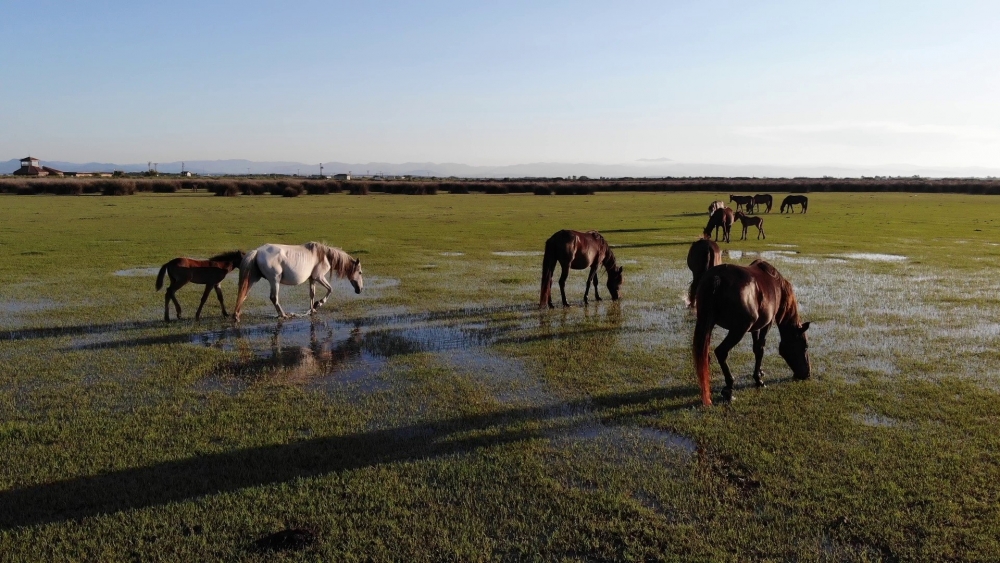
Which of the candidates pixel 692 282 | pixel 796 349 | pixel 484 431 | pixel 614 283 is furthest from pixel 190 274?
pixel 796 349

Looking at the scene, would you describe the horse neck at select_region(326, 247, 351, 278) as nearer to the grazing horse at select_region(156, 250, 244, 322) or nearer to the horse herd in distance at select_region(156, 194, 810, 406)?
the horse herd in distance at select_region(156, 194, 810, 406)

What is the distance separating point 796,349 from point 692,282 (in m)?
3.93

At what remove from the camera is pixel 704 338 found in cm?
637

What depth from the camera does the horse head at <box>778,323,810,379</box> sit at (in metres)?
7.38

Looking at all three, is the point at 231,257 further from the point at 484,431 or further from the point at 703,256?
the point at 703,256

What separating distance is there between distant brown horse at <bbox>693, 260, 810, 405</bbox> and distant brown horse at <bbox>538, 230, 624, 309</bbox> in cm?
438

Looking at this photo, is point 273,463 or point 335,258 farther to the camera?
point 335,258

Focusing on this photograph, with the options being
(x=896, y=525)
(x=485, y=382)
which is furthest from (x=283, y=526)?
(x=896, y=525)

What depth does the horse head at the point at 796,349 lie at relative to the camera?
7.38 meters

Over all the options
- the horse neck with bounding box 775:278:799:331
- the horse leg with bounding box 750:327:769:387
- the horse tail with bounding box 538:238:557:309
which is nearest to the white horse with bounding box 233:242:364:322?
the horse tail with bounding box 538:238:557:309

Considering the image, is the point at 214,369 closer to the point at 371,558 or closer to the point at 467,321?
the point at 467,321

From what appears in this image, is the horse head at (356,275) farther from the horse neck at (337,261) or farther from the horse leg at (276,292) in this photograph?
the horse leg at (276,292)

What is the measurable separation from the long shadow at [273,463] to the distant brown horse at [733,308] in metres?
0.57

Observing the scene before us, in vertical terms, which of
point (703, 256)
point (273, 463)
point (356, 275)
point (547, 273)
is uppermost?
point (703, 256)
